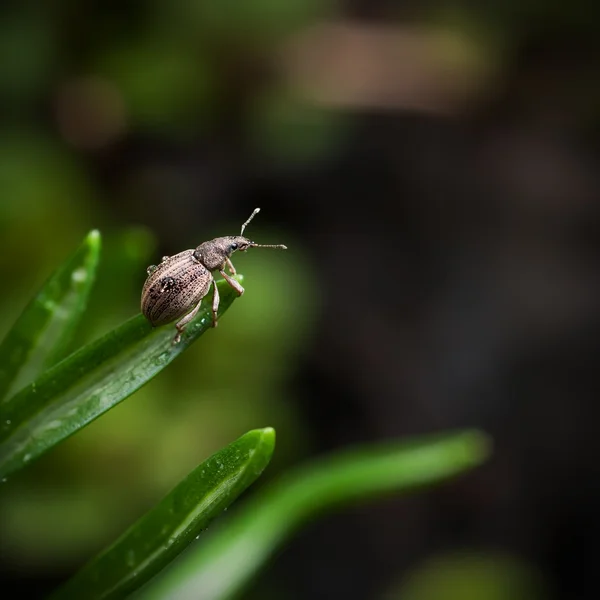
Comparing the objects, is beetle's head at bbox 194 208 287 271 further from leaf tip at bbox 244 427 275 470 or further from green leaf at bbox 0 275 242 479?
leaf tip at bbox 244 427 275 470

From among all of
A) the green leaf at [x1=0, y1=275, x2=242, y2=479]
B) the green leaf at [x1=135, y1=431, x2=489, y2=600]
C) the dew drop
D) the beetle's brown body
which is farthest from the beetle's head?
the green leaf at [x1=0, y1=275, x2=242, y2=479]

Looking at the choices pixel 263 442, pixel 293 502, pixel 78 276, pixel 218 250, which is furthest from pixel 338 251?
pixel 263 442

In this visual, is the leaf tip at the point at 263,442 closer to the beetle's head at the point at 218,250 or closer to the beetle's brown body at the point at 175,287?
the beetle's brown body at the point at 175,287

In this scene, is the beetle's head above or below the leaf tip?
above

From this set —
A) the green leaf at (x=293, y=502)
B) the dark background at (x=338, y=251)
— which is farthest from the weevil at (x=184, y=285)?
the dark background at (x=338, y=251)

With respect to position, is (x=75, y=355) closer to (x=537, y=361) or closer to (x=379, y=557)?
(x=379, y=557)

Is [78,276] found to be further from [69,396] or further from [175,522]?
[175,522]

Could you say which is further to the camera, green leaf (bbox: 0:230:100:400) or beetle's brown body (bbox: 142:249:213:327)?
beetle's brown body (bbox: 142:249:213:327)
